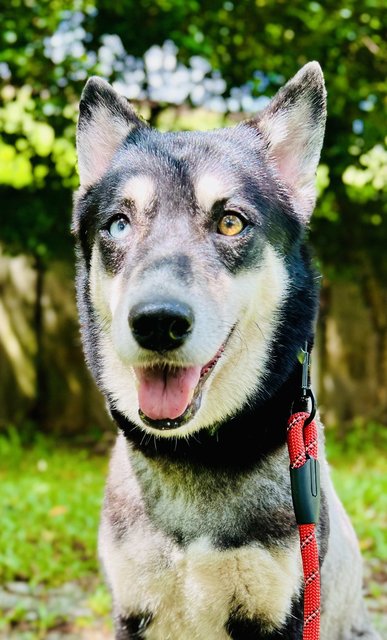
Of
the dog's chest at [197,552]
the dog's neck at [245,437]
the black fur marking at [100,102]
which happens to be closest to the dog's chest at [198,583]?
the dog's chest at [197,552]

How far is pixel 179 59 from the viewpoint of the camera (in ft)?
19.8

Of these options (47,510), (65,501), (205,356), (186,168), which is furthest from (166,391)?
(65,501)

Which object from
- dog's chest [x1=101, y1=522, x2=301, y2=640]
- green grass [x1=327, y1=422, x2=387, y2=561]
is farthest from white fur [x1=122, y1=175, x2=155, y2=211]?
green grass [x1=327, y1=422, x2=387, y2=561]

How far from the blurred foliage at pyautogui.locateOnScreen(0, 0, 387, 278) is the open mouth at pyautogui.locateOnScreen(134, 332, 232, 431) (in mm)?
3842

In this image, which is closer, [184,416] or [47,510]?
[184,416]

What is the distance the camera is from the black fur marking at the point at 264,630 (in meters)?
2.52

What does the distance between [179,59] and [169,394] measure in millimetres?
4379

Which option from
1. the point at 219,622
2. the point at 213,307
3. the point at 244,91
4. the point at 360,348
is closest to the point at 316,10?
the point at 244,91

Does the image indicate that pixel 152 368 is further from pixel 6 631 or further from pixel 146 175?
pixel 6 631

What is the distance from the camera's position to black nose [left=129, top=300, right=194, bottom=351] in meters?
2.18

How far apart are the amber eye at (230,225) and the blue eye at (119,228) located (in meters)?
0.34

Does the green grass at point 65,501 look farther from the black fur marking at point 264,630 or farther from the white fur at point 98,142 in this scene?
the white fur at point 98,142

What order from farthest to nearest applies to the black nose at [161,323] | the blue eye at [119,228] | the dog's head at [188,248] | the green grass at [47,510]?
the green grass at [47,510] < the blue eye at [119,228] < the dog's head at [188,248] < the black nose at [161,323]

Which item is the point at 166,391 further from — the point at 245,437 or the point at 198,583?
the point at 198,583
